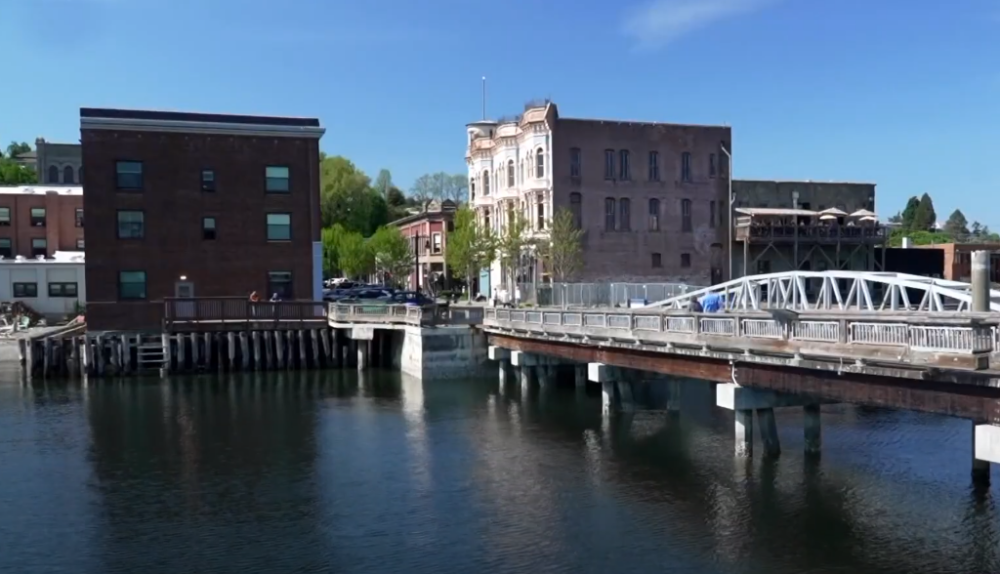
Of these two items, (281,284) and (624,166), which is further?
(624,166)

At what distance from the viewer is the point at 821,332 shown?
20.0 metres

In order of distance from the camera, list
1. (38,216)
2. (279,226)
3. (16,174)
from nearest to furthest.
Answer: (279,226) → (38,216) → (16,174)

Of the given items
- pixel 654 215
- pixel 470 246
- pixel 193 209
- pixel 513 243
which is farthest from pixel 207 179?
pixel 654 215

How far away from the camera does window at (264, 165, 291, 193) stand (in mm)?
53281

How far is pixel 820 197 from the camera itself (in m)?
77.2

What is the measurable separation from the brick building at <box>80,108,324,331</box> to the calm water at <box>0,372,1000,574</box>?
1662cm

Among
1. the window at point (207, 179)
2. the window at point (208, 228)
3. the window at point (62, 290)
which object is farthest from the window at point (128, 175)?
the window at point (62, 290)

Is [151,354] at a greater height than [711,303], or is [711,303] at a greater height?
[711,303]

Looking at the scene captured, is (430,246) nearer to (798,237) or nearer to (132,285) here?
(798,237)

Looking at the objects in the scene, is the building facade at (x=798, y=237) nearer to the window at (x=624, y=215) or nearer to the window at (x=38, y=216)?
the window at (x=624, y=215)

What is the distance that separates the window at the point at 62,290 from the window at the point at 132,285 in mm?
21058

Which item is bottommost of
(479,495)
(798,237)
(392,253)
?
(479,495)

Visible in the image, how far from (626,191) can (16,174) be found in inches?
3688

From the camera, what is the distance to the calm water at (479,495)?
1742 centimetres
